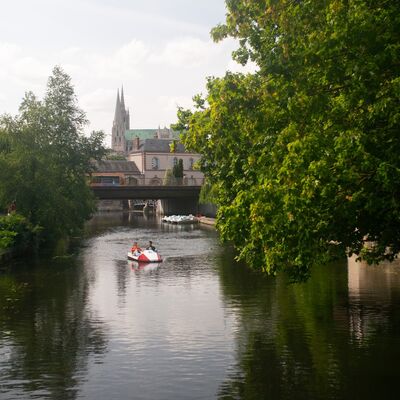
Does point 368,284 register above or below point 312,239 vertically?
below

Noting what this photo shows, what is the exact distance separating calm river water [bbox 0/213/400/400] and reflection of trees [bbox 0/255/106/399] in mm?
51

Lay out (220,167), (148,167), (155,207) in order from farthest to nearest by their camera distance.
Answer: (148,167)
(155,207)
(220,167)

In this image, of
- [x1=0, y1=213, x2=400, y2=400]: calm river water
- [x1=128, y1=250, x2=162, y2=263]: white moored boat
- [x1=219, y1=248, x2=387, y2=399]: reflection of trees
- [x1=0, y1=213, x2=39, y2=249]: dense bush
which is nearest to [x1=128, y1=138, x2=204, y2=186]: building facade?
[x1=0, y1=213, x2=39, y2=249]: dense bush

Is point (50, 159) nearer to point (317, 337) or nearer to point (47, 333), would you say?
point (47, 333)

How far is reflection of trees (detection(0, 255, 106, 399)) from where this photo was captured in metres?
21.0

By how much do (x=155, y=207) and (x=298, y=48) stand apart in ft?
493

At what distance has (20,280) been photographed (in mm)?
41812

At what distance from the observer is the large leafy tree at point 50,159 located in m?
57.7

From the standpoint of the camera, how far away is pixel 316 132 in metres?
19.0

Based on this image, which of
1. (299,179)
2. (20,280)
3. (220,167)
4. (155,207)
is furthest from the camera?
(155,207)

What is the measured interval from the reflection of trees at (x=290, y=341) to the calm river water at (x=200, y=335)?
0.05 meters

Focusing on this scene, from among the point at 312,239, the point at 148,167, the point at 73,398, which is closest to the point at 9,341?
the point at 73,398

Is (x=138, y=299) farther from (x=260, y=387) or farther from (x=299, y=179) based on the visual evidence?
(x=299, y=179)

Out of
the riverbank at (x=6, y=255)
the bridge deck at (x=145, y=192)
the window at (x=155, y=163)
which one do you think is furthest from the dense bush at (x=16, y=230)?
the window at (x=155, y=163)
